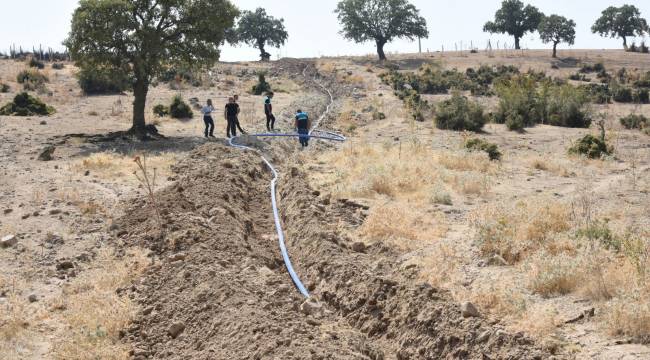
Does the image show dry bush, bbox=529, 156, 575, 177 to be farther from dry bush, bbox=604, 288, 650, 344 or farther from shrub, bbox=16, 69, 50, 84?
shrub, bbox=16, 69, 50, 84

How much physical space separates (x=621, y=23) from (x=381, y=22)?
A: 108 feet

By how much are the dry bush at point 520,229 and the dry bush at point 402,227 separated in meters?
0.71

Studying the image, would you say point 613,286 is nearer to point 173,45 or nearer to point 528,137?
point 528,137

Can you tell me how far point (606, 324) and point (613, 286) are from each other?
94 cm

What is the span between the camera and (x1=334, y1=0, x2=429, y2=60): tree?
77.4 m

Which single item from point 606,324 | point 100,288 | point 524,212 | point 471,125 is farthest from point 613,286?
point 471,125

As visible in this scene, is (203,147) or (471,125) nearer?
(203,147)

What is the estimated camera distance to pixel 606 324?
6750 mm

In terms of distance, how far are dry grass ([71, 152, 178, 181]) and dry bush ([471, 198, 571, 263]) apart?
899 centimetres

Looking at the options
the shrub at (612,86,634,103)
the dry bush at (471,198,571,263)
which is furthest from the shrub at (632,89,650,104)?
the dry bush at (471,198,571,263)

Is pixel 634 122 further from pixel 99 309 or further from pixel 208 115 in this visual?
pixel 99 309

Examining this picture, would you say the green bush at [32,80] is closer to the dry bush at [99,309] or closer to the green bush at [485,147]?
the green bush at [485,147]

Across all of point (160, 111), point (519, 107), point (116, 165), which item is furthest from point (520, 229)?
point (160, 111)

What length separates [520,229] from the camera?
10.0m
